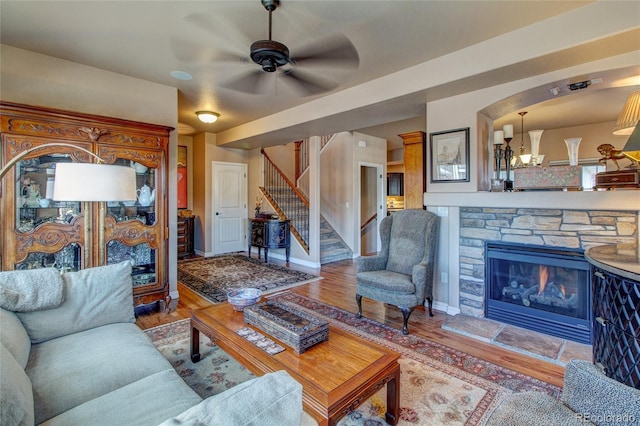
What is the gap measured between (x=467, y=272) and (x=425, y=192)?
3.41 feet

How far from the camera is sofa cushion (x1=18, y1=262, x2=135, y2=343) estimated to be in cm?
183

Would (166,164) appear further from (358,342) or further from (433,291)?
(433,291)

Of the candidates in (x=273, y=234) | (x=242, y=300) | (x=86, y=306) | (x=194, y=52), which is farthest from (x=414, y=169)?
(x=86, y=306)

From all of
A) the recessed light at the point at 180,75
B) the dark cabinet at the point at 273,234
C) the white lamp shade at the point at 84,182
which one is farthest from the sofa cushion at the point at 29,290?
the dark cabinet at the point at 273,234

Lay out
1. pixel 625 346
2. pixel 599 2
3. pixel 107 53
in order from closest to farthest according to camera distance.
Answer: pixel 625 346 → pixel 599 2 → pixel 107 53

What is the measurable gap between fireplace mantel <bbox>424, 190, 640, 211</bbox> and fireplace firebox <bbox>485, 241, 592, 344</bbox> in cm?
43

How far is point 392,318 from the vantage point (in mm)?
3373

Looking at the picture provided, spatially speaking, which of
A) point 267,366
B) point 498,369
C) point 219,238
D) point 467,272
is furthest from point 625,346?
point 219,238

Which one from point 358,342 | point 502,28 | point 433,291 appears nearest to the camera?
point 358,342

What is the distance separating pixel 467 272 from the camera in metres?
3.42

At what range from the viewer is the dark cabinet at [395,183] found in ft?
33.9

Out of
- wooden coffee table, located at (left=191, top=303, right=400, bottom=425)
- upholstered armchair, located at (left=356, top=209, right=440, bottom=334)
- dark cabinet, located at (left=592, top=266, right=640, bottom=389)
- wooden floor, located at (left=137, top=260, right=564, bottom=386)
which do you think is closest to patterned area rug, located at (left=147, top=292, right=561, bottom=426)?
wooden floor, located at (left=137, top=260, right=564, bottom=386)

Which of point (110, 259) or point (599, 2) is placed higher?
point (599, 2)

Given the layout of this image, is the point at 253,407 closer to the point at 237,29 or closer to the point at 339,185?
the point at 237,29
